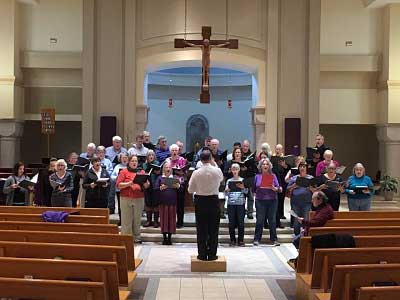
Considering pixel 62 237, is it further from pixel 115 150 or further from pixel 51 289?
pixel 115 150

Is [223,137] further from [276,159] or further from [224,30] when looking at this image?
[276,159]

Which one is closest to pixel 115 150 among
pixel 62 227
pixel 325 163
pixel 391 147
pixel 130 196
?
pixel 130 196

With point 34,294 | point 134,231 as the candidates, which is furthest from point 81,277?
point 134,231

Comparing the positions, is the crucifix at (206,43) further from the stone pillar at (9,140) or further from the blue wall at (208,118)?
the blue wall at (208,118)

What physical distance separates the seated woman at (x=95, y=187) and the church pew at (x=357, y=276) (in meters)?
5.39

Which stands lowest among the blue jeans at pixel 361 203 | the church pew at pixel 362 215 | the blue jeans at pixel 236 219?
the blue jeans at pixel 236 219

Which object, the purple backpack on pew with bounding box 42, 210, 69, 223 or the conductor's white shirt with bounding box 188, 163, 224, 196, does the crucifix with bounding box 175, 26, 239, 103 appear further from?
the purple backpack on pew with bounding box 42, 210, 69, 223

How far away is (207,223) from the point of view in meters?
7.64

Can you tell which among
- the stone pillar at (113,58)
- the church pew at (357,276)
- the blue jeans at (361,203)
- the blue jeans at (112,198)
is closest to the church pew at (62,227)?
the church pew at (357,276)

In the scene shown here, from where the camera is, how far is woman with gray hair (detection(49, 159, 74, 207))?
9.03m

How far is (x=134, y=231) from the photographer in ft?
30.8

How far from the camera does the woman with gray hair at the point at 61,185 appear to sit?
9.03m

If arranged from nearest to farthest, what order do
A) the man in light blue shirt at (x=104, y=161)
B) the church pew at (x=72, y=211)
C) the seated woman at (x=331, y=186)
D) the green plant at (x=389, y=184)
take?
the church pew at (x=72, y=211)
the seated woman at (x=331, y=186)
the man in light blue shirt at (x=104, y=161)
the green plant at (x=389, y=184)

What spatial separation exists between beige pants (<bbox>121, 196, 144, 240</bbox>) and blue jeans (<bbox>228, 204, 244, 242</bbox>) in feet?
4.66
